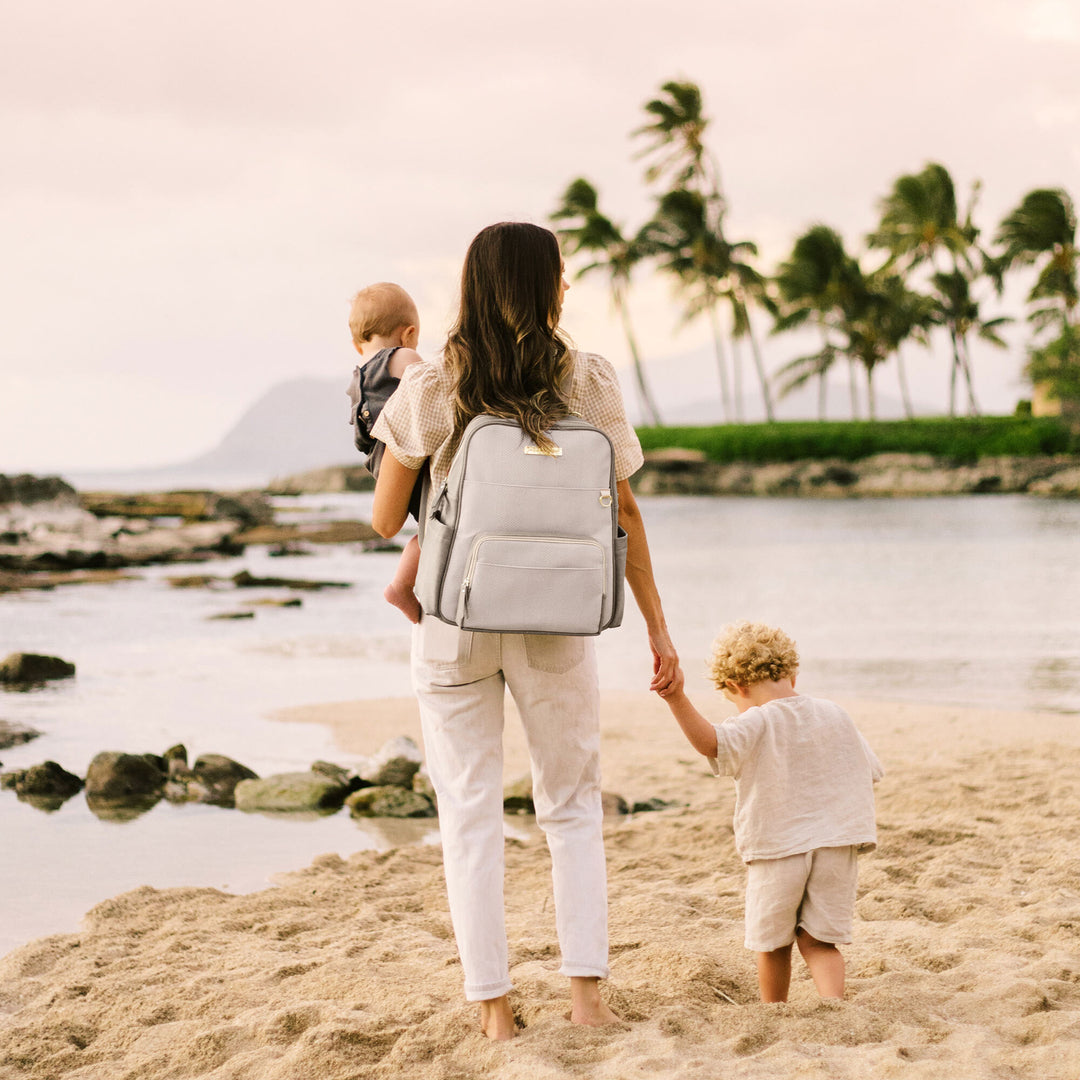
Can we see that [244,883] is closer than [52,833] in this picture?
Yes

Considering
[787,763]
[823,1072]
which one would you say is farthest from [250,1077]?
[787,763]

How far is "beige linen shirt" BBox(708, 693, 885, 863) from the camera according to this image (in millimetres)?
2621

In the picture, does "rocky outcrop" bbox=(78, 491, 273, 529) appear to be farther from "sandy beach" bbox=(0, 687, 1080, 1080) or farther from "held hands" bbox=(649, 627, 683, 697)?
"held hands" bbox=(649, 627, 683, 697)

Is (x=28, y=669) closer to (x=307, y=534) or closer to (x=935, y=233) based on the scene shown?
(x=307, y=534)

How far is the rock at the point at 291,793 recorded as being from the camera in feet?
17.8

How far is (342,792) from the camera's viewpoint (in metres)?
5.55

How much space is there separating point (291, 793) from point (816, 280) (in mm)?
43940

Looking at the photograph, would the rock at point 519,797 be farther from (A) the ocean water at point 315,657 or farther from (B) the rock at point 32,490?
(B) the rock at point 32,490

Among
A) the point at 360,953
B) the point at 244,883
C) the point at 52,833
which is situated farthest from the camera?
the point at 52,833

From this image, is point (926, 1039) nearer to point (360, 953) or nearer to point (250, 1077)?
point (250, 1077)

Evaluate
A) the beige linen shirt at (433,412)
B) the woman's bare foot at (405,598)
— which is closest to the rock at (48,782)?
the woman's bare foot at (405,598)

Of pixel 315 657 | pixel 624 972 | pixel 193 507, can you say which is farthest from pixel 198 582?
pixel 624 972

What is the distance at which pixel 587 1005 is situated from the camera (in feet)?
8.19

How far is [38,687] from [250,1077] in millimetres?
7356
